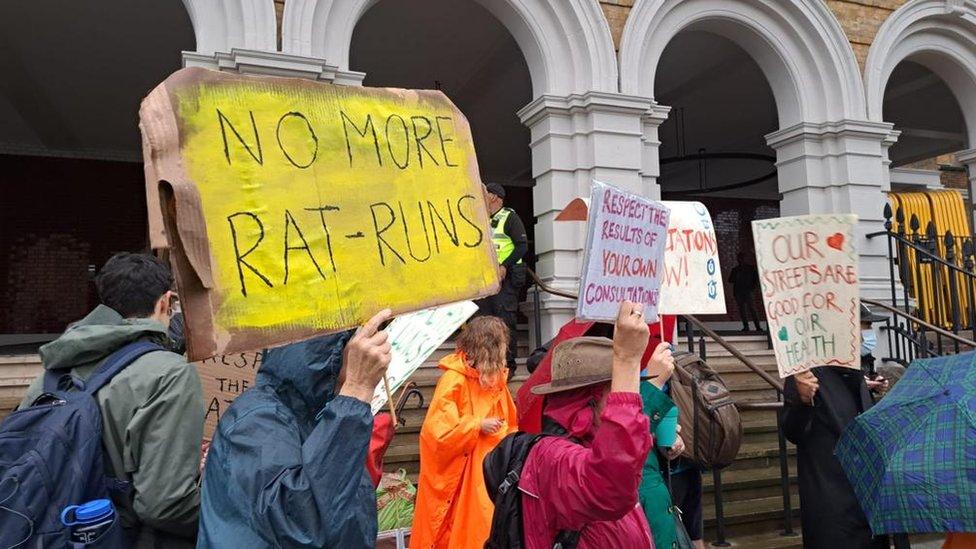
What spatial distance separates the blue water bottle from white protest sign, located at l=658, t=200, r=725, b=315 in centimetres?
265

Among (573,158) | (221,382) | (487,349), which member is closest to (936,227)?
(573,158)

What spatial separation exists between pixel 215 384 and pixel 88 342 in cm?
113

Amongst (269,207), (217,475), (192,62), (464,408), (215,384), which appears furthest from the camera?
(192,62)

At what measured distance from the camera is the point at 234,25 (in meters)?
6.88

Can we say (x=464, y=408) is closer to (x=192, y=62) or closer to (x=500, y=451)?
(x=500, y=451)

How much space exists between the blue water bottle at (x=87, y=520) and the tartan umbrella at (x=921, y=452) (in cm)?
279

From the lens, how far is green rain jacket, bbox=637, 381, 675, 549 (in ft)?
9.50

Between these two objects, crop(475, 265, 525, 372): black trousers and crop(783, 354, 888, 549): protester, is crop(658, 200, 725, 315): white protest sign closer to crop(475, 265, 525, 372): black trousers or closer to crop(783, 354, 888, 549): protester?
crop(783, 354, 888, 549): protester

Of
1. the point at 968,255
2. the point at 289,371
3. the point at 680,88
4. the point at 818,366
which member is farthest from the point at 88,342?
the point at 680,88

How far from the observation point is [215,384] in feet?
11.1

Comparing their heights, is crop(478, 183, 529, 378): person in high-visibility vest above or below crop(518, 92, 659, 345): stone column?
below

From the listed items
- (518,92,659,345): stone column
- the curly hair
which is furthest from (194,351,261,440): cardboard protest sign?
(518,92,659,345): stone column

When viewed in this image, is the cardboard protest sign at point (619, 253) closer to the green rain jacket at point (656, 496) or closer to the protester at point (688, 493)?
the green rain jacket at point (656, 496)

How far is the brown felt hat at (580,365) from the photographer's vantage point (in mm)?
2229
